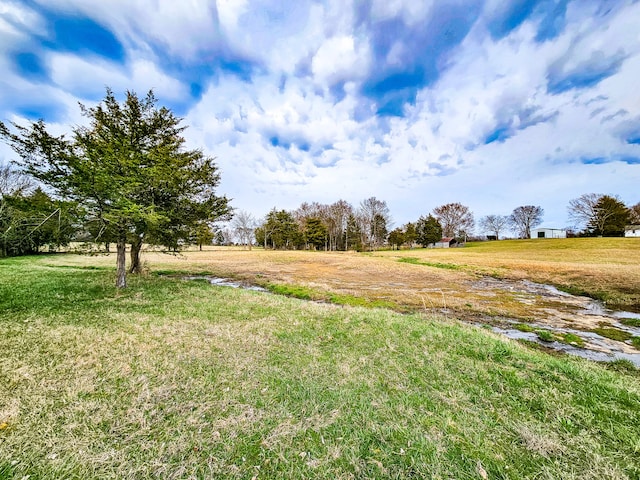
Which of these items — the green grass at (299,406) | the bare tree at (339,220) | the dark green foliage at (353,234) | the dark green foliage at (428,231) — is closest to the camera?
the green grass at (299,406)

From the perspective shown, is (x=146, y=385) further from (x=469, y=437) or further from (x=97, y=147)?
(x=97, y=147)

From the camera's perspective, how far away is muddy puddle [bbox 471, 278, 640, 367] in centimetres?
626

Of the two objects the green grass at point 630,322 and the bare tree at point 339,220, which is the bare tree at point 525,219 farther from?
the green grass at point 630,322

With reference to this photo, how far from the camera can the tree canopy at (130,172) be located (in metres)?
8.02

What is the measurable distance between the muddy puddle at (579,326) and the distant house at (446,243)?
173 feet

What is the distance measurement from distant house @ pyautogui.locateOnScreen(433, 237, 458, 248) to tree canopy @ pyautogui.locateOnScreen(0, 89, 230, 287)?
6008 cm

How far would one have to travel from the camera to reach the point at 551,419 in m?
3.28

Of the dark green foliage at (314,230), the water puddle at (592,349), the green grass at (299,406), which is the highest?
the dark green foliage at (314,230)

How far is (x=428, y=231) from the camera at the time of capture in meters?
59.6

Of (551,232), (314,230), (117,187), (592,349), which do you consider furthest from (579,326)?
(551,232)

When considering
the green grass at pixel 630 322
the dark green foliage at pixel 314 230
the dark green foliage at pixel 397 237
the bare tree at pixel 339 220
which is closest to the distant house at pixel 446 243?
the dark green foliage at pixel 397 237

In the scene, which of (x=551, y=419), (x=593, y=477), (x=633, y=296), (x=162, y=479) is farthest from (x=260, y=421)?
(x=633, y=296)

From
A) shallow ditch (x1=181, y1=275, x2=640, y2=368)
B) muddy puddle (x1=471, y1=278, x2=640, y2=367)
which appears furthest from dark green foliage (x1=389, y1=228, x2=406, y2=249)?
muddy puddle (x1=471, y1=278, x2=640, y2=367)

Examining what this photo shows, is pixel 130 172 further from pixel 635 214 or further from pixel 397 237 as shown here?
pixel 635 214
